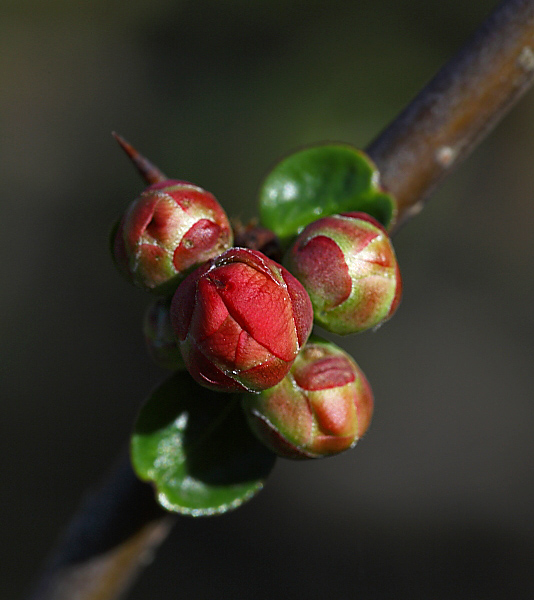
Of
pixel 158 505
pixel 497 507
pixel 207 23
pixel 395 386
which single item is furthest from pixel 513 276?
pixel 158 505

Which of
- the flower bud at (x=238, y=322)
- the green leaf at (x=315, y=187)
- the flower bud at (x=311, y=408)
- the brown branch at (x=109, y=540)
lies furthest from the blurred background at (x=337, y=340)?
the flower bud at (x=238, y=322)

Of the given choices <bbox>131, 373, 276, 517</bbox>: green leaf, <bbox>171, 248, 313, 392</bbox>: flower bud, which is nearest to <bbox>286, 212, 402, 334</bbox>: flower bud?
<bbox>171, 248, 313, 392</bbox>: flower bud

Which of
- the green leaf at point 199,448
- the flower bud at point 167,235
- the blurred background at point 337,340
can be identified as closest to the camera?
the flower bud at point 167,235

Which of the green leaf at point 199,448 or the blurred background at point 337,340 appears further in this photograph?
the blurred background at point 337,340

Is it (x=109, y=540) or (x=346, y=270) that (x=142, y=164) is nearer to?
(x=346, y=270)

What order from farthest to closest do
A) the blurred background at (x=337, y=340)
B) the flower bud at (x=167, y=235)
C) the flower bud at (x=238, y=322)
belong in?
the blurred background at (x=337, y=340), the flower bud at (x=167, y=235), the flower bud at (x=238, y=322)

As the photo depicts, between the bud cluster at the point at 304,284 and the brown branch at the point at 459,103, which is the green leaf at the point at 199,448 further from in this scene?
the brown branch at the point at 459,103
